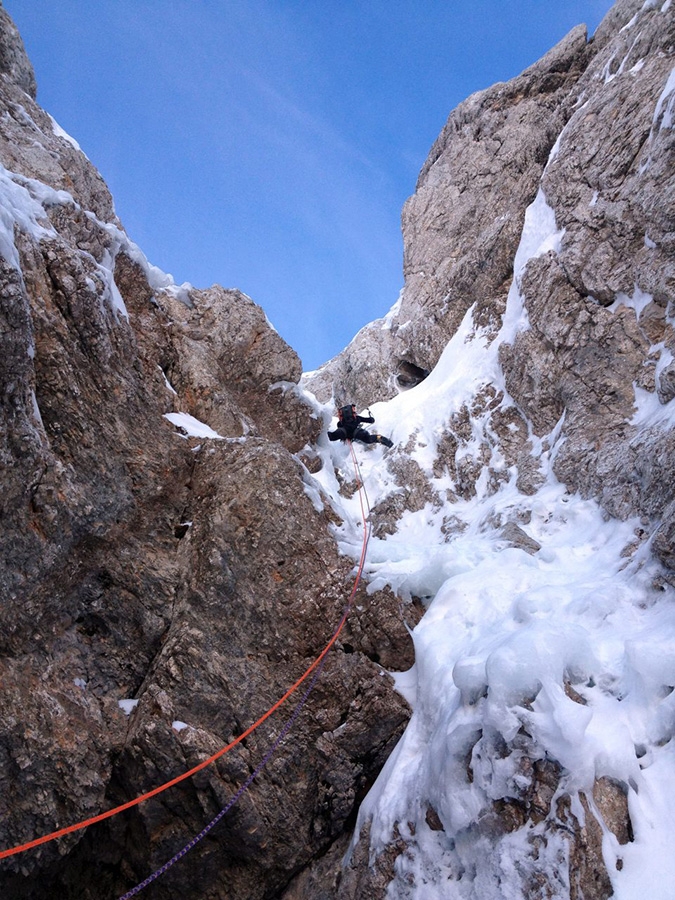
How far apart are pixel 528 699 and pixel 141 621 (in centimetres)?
508

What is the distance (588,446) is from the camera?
36.2ft

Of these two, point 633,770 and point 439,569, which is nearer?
point 633,770

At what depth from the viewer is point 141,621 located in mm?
7680

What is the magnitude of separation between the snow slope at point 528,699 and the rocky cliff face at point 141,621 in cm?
89

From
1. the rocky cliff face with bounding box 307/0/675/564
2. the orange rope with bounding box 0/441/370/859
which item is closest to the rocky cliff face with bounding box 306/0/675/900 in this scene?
the rocky cliff face with bounding box 307/0/675/564

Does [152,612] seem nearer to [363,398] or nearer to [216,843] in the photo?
[216,843]

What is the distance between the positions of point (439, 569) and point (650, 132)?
1145 centimetres

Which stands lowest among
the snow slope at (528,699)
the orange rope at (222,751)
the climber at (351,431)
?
the snow slope at (528,699)

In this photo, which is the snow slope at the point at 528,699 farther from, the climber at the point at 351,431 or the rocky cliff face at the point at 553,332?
the climber at the point at 351,431

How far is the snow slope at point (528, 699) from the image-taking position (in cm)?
511

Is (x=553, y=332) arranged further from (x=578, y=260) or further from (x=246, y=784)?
(x=246, y=784)

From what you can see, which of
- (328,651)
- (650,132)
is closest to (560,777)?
(328,651)

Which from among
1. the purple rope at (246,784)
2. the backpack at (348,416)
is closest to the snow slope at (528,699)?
the purple rope at (246,784)

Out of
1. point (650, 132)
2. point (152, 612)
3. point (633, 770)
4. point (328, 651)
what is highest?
point (650, 132)
